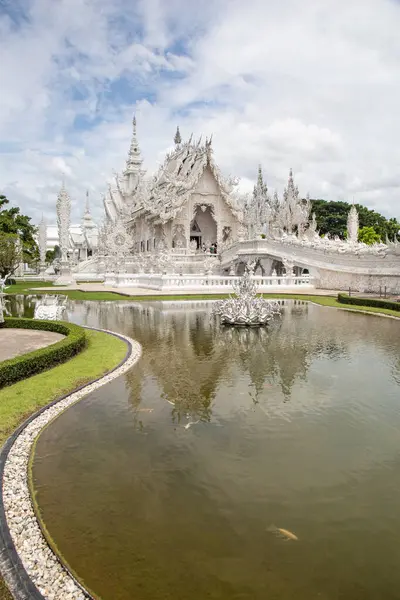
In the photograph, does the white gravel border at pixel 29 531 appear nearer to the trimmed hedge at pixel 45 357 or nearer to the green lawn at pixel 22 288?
the trimmed hedge at pixel 45 357

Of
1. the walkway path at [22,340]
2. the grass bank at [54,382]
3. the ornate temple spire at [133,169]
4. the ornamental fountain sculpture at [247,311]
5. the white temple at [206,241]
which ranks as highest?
the ornate temple spire at [133,169]

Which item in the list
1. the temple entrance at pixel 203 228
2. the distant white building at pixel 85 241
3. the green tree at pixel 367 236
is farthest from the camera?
the distant white building at pixel 85 241

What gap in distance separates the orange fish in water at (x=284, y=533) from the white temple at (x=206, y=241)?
2290 cm

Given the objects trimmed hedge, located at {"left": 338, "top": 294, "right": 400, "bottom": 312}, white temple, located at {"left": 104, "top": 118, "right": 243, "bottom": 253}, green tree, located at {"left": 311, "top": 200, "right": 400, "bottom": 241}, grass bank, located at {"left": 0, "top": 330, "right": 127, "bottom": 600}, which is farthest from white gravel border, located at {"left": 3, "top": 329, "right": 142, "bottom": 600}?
green tree, located at {"left": 311, "top": 200, "right": 400, "bottom": 241}

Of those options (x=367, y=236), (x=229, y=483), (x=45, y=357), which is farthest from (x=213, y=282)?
(x=367, y=236)

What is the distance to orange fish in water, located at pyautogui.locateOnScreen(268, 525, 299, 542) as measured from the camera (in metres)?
3.68

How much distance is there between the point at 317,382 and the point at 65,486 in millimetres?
4670

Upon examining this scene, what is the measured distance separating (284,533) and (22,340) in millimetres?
8936

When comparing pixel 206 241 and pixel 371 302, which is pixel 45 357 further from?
pixel 206 241

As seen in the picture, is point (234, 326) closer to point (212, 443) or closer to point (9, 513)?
point (212, 443)

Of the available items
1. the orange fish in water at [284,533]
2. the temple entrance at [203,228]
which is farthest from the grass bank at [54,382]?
the temple entrance at [203,228]

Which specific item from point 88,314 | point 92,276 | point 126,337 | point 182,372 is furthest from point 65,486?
point 92,276

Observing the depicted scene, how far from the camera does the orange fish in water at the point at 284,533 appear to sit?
12.1 ft

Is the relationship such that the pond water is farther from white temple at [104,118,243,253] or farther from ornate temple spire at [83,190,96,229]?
ornate temple spire at [83,190,96,229]
